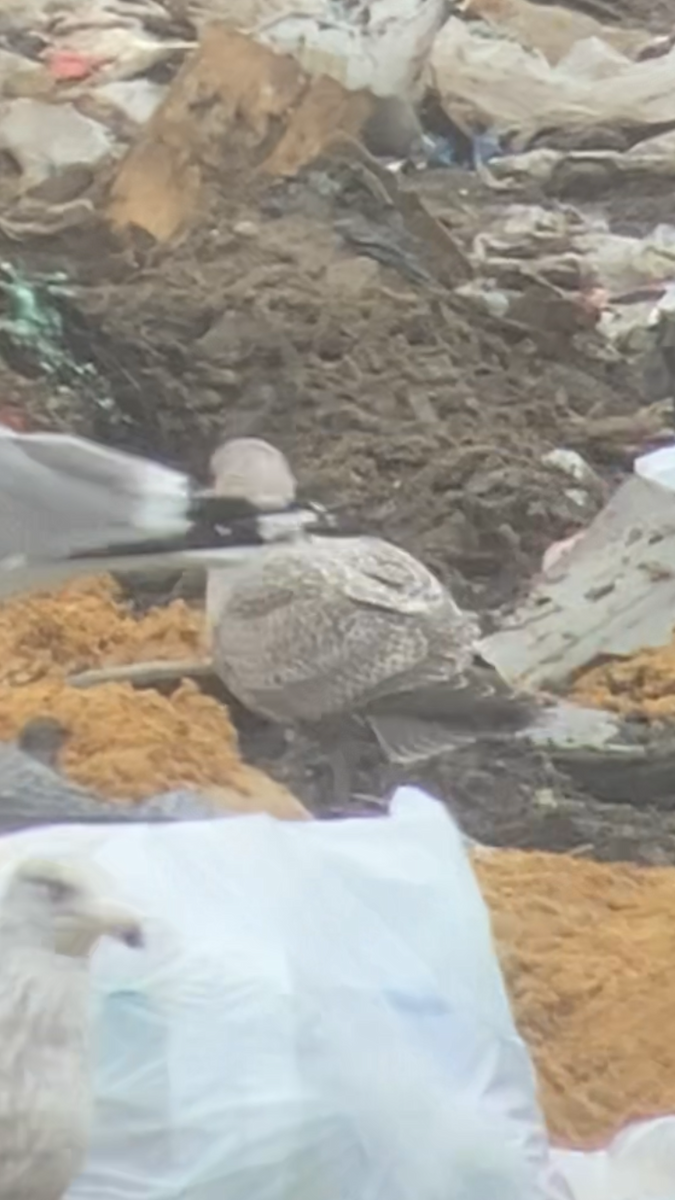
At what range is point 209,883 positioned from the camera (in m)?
0.88

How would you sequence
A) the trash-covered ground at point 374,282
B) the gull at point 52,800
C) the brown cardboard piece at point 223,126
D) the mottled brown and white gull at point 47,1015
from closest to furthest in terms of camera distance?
the mottled brown and white gull at point 47,1015, the gull at point 52,800, the trash-covered ground at point 374,282, the brown cardboard piece at point 223,126

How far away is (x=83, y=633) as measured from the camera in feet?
3.17

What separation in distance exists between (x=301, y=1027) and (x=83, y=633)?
244 millimetres

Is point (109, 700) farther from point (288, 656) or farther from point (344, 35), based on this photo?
point (344, 35)

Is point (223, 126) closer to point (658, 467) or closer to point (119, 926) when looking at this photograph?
point (658, 467)

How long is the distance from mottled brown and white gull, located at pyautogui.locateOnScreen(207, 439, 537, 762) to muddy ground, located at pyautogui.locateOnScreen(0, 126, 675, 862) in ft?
0.06

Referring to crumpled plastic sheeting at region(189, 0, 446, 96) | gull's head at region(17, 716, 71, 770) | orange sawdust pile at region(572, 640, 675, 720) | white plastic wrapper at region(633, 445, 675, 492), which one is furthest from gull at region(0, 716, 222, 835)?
crumpled plastic sheeting at region(189, 0, 446, 96)

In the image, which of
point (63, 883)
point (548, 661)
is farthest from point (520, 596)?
point (63, 883)

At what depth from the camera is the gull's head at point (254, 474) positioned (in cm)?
102

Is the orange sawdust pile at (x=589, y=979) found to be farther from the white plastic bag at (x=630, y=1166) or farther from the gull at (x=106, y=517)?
the gull at (x=106, y=517)

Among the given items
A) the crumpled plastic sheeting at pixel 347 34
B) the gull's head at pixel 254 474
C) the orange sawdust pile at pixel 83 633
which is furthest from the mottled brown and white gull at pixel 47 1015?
the crumpled plastic sheeting at pixel 347 34

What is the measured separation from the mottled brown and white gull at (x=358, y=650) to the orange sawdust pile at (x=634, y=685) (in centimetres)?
3

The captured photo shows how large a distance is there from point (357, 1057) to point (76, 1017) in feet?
0.41

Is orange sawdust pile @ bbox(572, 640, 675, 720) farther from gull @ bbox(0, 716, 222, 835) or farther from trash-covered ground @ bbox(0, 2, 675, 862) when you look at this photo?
gull @ bbox(0, 716, 222, 835)
